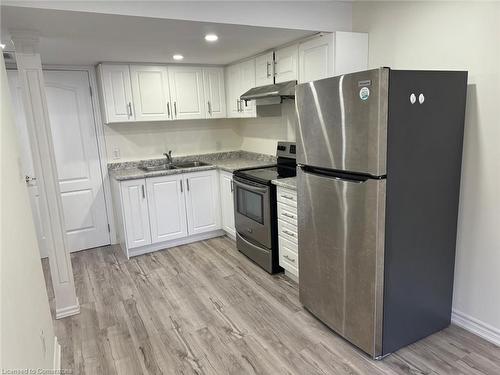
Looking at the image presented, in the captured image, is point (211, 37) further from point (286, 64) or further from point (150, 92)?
point (150, 92)

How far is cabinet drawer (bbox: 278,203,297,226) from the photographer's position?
9.27 feet

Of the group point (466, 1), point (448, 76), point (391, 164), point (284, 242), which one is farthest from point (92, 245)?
point (466, 1)

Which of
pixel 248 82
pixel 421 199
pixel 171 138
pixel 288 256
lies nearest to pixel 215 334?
pixel 288 256

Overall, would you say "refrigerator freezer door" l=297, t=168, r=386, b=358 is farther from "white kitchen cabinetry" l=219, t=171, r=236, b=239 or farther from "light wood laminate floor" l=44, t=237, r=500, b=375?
"white kitchen cabinetry" l=219, t=171, r=236, b=239

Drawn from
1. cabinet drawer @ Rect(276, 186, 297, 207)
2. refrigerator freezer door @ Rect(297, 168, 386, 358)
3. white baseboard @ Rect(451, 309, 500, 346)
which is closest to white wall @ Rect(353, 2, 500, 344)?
white baseboard @ Rect(451, 309, 500, 346)

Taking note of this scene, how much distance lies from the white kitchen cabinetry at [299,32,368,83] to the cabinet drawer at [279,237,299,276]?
146cm

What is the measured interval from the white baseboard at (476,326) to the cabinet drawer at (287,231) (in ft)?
4.18

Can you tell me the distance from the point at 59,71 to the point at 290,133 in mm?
2683

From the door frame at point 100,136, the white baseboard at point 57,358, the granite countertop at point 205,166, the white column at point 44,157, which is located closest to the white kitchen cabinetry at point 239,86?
the granite countertop at point 205,166

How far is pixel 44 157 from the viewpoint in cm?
243

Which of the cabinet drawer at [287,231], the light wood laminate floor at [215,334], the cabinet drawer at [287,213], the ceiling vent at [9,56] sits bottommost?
the light wood laminate floor at [215,334]

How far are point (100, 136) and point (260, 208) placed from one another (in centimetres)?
223

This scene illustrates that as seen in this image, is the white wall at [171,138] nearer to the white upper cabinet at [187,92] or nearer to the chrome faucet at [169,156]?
the chrome faucet at [169,156]

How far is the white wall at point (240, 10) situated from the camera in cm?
199
